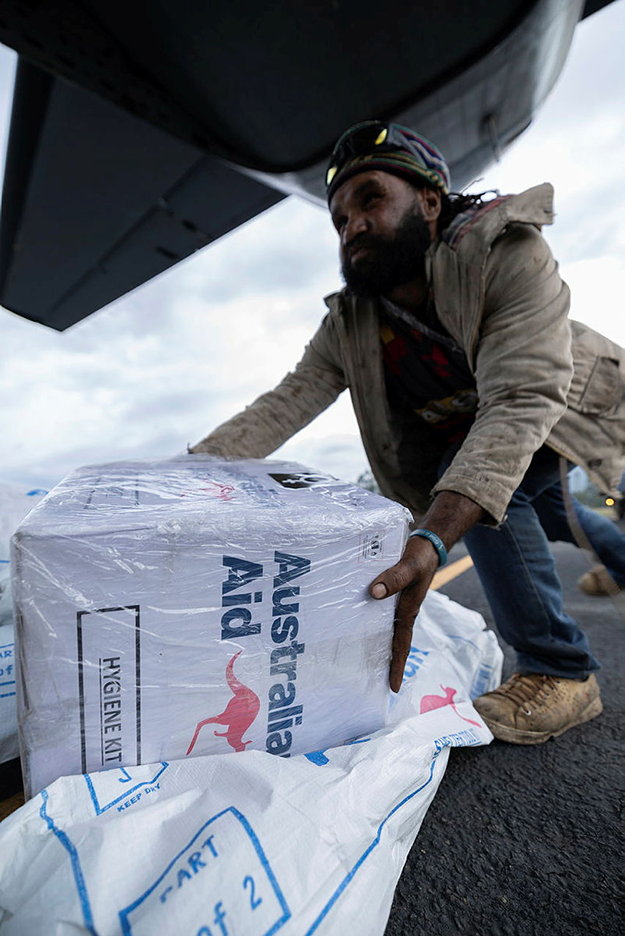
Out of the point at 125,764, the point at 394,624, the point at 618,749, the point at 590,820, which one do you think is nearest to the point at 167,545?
the point at 125,764

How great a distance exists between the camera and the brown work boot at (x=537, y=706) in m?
0.98

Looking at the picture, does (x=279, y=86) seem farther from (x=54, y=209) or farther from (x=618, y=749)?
(x=618, y=749)

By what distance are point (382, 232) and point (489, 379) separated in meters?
0.56

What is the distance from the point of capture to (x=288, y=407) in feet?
4.52

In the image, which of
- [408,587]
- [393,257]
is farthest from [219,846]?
[393,257]

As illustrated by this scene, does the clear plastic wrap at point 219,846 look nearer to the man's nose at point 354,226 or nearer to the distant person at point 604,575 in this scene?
the distant person at point 604,575

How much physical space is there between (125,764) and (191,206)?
2616 millimetres

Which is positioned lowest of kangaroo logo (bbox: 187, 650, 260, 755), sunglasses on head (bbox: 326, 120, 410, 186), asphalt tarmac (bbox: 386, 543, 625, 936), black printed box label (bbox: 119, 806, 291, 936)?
asphalt tarmac (bbox: 386, 543, 625, 936)

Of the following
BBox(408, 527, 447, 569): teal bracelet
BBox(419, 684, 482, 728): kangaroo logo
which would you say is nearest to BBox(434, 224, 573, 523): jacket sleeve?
BBox(408, 527, 447, 569): teal bracelet

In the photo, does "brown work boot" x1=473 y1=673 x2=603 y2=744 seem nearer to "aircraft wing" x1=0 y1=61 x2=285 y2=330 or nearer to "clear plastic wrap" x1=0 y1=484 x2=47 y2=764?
"clear plastic wrap" x1=0 y1=484 x2=47 y2=764

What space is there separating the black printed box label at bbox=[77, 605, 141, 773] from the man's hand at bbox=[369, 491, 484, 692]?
0.34 m

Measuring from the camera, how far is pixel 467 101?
1.63 metres

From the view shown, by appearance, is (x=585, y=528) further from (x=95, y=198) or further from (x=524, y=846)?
(x=95, y=198)

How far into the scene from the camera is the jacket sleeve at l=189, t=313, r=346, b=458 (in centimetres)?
125
